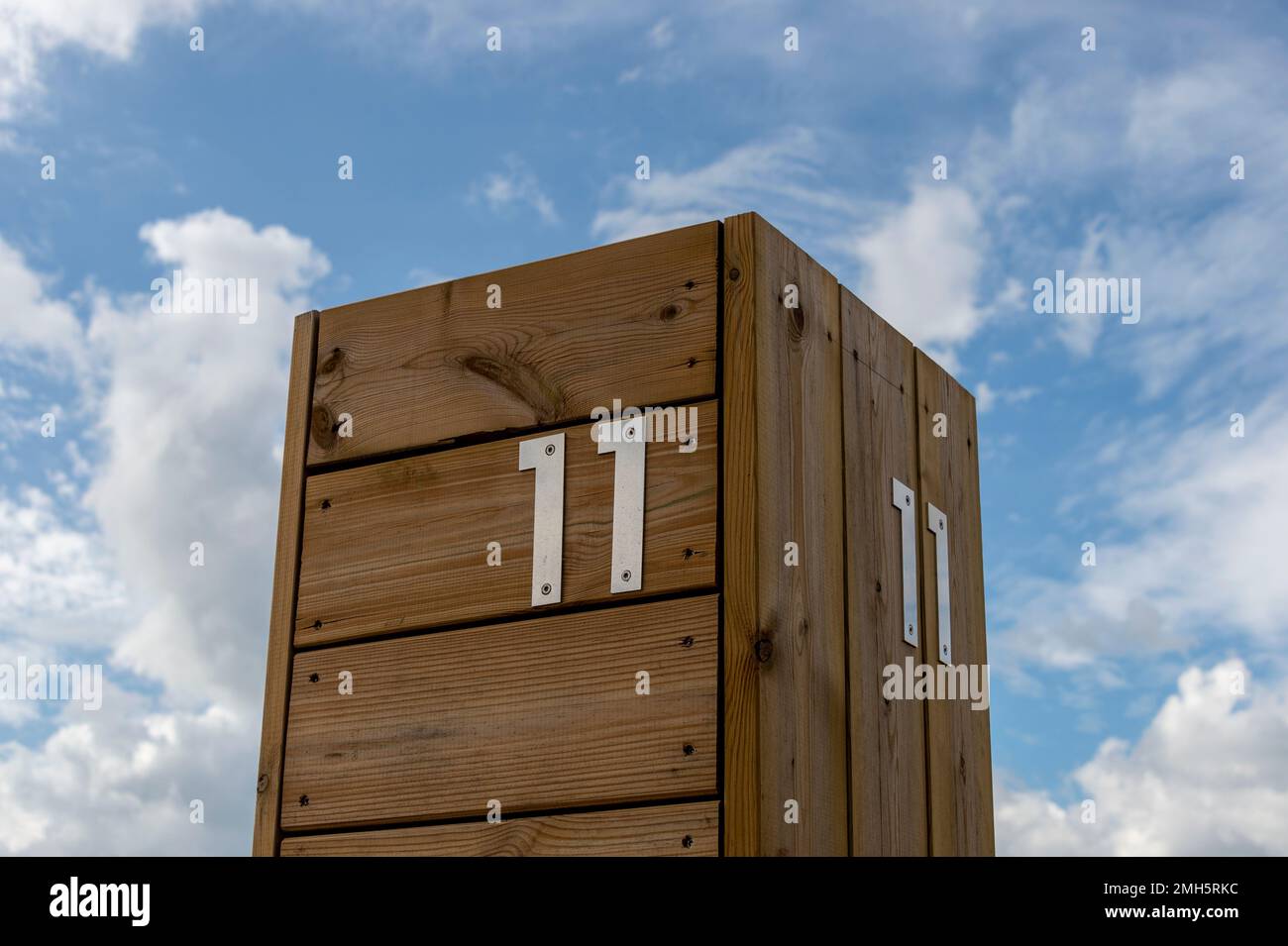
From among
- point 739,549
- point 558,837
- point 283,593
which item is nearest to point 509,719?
point 558,837

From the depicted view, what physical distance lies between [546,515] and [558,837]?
752mm

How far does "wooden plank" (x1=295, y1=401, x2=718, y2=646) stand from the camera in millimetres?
3523

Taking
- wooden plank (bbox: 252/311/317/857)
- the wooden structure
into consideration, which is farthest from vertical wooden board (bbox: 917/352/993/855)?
wooden plank (bbox: 252/311/317/857)

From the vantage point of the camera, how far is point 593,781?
346cm

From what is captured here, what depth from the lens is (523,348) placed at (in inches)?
154

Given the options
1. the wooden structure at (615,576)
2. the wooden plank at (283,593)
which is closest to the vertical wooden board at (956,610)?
the wooden structure at (615,576)

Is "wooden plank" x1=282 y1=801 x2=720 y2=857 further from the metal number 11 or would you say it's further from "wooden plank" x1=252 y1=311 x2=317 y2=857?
the metal number 11

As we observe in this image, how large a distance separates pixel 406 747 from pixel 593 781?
1.85 ft

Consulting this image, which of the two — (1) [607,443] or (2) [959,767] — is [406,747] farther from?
(2) [959,767]

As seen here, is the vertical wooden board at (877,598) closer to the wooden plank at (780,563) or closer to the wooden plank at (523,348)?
the wooden plank at (780,563)

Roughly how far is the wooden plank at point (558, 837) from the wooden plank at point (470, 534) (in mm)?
489

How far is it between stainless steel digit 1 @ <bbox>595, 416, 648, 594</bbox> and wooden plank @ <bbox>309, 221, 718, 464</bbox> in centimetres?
7
